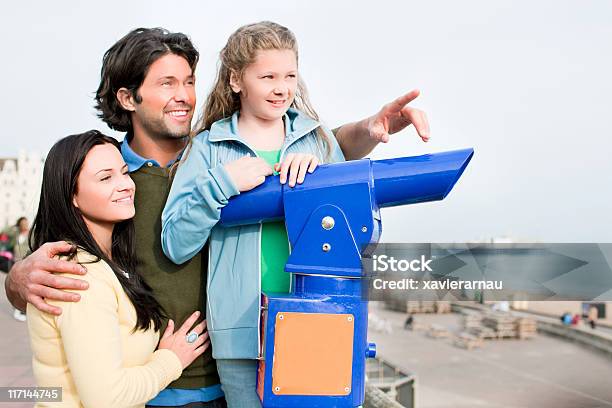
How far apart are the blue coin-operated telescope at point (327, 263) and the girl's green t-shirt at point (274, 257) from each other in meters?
0.10

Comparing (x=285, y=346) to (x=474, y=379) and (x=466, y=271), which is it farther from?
(x=474, y=379)

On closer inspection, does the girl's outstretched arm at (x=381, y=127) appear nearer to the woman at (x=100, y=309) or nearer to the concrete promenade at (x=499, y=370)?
the woman at (x=100, y=309)

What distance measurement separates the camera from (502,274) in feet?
7.95

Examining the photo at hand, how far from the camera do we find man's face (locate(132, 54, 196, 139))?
2.11m

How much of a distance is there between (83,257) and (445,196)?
3.38ft

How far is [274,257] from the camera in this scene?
1.81 meters

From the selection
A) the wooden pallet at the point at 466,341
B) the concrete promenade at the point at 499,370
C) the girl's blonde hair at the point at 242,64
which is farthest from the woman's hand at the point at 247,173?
the wooden pallet at the point at 466,341

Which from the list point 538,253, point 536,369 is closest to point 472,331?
point 536,369

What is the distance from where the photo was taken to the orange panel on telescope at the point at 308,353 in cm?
153

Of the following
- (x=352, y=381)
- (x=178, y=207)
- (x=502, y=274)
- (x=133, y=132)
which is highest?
(x=133, y=132)

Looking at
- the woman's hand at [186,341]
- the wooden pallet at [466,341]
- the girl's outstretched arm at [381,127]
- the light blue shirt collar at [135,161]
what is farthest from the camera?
the wooden pallet at [466,341]

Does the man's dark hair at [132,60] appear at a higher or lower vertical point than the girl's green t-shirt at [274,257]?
higher

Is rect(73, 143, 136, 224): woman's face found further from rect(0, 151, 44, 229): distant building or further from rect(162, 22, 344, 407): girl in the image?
rect(0, 151, 44, 229): distant building

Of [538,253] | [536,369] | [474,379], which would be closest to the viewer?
[538,253]
